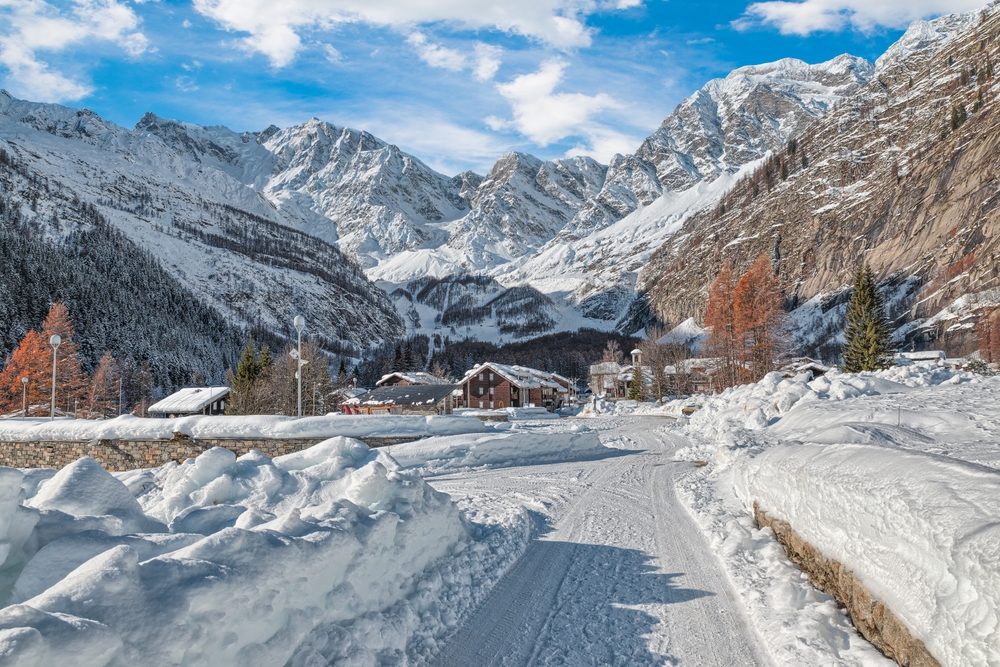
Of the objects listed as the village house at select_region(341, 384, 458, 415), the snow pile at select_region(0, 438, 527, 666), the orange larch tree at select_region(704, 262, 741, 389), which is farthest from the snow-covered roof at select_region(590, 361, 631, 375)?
the snow pile at select_region(0, 438, 527, 666)

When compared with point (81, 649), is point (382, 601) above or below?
below

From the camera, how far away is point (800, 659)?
5023 millimetres

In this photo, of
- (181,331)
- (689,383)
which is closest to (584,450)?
(689,383)

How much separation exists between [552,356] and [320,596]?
144m

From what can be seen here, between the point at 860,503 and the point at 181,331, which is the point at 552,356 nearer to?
the point at 181,331

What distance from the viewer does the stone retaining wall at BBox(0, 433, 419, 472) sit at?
20141mm

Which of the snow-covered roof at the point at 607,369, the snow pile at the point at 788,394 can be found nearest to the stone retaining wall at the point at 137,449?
the snow pile at the point at 788,394

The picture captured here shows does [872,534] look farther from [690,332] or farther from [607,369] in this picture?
[690,332]

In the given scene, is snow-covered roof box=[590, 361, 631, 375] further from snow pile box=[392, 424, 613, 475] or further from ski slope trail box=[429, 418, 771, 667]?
ski slope trail box=[429, 418, 771, 667]

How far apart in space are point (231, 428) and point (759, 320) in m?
35.7

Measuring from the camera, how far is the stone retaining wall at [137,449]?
66.1ft

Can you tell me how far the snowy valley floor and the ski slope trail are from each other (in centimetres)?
3

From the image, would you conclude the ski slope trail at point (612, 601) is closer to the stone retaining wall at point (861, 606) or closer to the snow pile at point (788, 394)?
the stone retaining wall at point (861, 606)

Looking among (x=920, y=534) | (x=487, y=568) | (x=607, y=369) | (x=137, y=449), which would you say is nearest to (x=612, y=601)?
(x=487, y=568)
